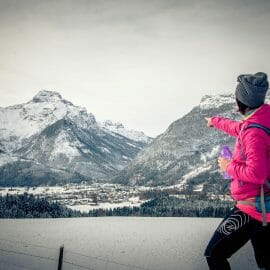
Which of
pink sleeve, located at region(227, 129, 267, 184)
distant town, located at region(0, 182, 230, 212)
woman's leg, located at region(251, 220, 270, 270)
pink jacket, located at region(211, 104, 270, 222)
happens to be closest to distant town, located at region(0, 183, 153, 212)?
distant town, located at region(0, 182, 230, 212)

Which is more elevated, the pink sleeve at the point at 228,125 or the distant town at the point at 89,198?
the pink sleeve at the point at 228,125

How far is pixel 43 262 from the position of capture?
6645mm

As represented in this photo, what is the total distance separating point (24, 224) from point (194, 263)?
229 inches

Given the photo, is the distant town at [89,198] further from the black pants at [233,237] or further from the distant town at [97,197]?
the black pants at [233,237]

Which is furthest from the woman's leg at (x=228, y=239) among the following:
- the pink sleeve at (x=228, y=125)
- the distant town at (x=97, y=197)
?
the distant town at (x=97, y=197)

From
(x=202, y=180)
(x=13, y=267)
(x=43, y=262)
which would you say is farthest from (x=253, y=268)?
(x=202, y=180)

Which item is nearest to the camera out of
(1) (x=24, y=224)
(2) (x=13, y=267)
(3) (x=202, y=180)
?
(2) (x=13, y=267)

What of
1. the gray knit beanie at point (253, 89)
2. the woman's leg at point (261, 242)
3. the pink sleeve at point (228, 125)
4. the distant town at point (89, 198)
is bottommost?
the distant town at point (89, 198)

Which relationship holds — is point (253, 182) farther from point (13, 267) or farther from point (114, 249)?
point (114, 249)

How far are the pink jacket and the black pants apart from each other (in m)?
0.08

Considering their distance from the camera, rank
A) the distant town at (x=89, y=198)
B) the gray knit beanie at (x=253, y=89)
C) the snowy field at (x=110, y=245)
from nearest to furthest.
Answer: the gray knit beanie at (x=253, y=89), the snowy field at (x=110, y=245), the distant town at (x=89, y=198)

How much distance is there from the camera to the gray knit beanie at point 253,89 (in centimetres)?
292

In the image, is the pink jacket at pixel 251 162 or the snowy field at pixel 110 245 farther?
the snowy field at pixel 110 245

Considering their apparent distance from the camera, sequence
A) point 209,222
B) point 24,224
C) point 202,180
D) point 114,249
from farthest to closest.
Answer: point 202,180 → point 209,222 → point 24,224 → point 114,249
